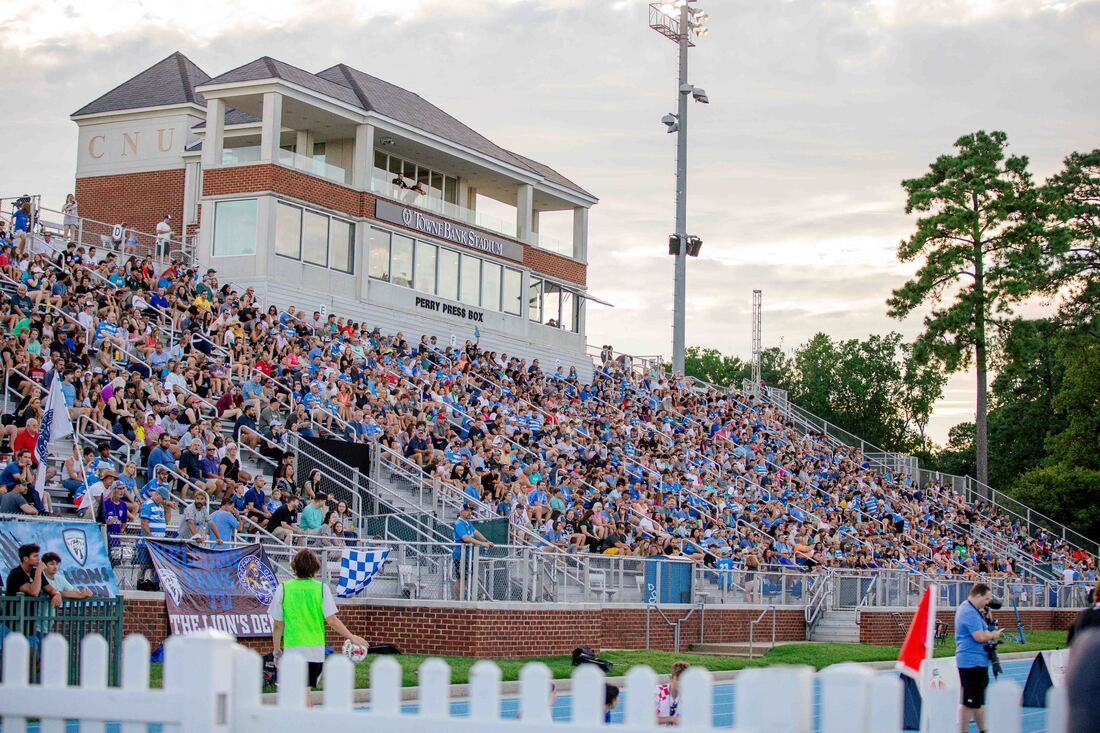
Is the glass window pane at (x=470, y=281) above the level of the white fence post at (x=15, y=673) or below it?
above

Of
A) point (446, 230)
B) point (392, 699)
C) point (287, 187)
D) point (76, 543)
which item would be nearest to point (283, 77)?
point (287, 187)

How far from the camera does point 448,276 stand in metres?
43.9

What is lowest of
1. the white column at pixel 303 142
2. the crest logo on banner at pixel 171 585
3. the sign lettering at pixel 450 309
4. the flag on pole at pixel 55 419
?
the crest logo on banner at pixel 171 585

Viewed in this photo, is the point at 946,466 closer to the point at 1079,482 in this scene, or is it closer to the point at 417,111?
the point at 1079,482

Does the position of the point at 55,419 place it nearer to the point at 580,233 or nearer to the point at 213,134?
the point at 213,134

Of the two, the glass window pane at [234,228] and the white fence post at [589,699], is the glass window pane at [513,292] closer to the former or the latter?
the glass window pane at [234,228]

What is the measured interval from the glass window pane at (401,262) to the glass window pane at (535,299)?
6060 mm

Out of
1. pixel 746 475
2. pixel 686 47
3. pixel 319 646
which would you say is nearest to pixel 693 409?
pixel 746 475

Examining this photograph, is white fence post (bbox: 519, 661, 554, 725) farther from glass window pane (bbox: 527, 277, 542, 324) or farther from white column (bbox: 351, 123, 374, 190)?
glass window pane (bbox: 527, 277, 542, 324)

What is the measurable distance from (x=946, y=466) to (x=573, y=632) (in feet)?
203

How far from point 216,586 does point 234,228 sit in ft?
69.8

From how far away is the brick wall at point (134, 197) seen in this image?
43250mm

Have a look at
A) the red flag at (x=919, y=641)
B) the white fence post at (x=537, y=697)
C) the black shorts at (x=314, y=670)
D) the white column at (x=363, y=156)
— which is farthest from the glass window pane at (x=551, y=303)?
the white fence post at (x=537, y=697)

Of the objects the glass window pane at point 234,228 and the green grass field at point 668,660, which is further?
the glass window pane at point 234,228
